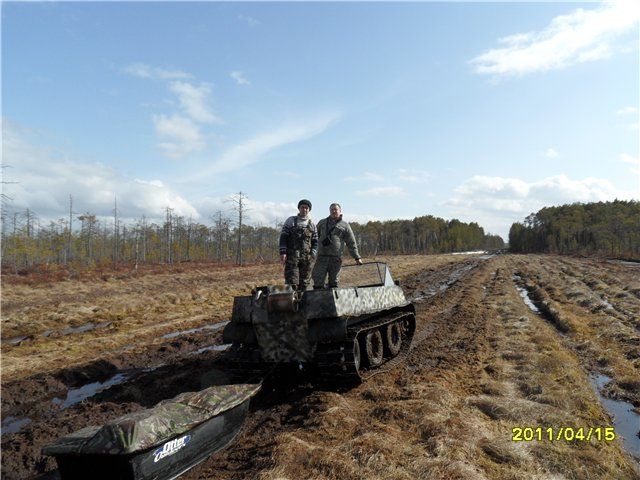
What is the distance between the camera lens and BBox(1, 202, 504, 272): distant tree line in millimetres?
56500

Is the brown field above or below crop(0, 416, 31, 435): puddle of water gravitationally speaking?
above

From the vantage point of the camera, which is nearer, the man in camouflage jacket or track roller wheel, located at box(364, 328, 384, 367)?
track roller wheel, located at box(364, 328, 384, 367)

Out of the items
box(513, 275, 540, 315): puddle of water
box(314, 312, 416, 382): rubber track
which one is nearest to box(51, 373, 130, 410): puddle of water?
box(314, 312, 416, 382): rubber track

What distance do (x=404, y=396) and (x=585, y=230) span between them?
86544mm

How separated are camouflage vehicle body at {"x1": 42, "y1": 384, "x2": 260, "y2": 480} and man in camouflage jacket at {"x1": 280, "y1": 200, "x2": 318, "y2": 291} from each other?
323 cm

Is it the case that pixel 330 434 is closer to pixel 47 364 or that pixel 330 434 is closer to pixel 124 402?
pixel 124 402

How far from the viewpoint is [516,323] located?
1075 cm

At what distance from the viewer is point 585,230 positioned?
3041 inches

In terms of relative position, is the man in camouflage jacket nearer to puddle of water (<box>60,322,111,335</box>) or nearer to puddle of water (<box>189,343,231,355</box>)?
puddle of water (<box>189,343,231,355</box>)

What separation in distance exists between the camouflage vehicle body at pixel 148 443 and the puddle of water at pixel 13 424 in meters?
2.72

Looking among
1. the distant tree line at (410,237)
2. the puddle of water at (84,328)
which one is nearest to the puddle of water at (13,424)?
the puddle of water at (84,328)

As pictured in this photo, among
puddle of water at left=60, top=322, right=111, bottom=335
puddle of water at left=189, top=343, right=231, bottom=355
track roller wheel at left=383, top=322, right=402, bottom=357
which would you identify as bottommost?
puddle of water at left=60, top=322, right=111, bottom=335
